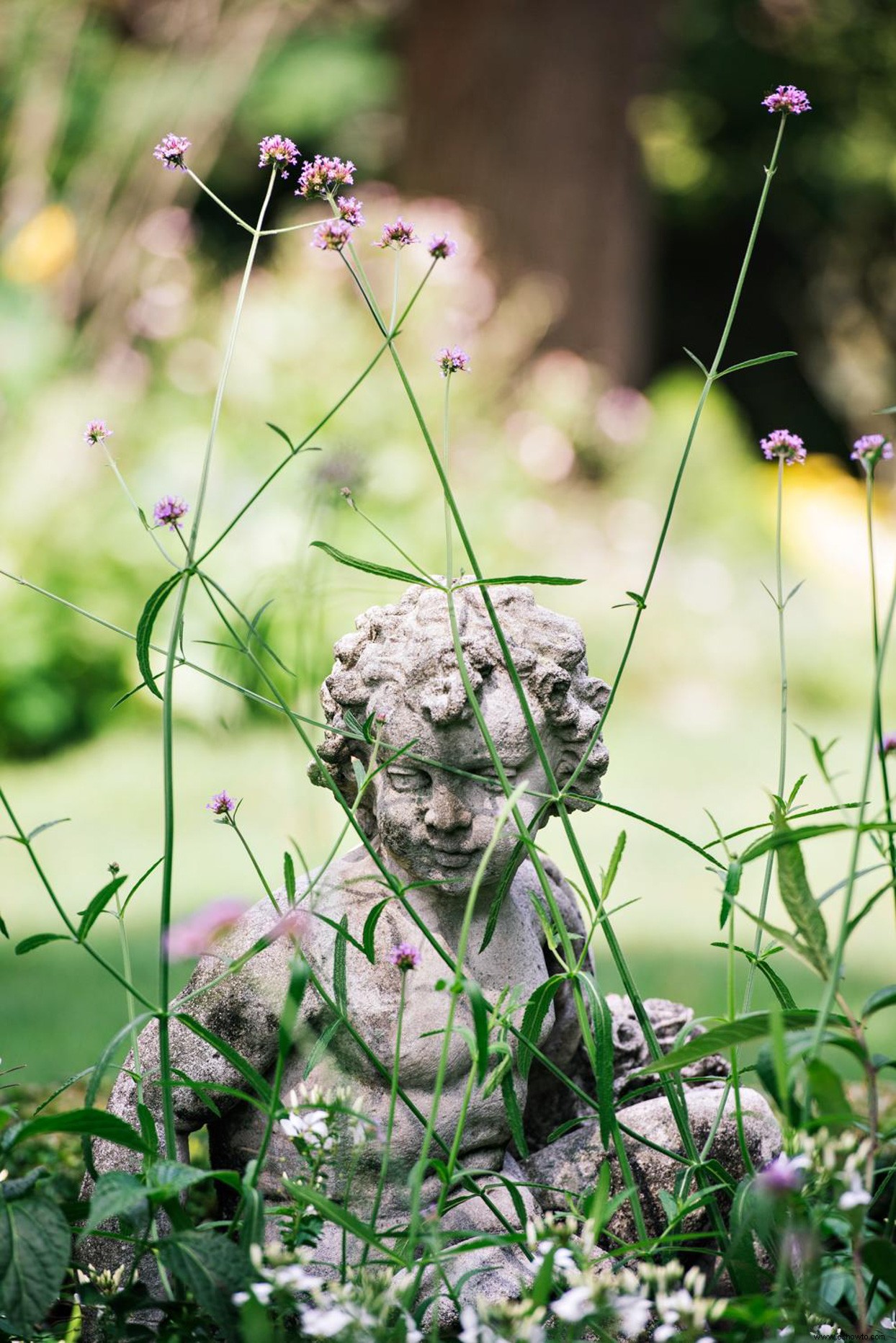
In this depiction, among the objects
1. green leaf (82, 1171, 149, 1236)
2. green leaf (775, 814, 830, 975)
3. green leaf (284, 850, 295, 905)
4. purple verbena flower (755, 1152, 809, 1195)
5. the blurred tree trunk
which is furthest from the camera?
the blurred tree trunk

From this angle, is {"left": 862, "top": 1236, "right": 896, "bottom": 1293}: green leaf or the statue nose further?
the statue nose

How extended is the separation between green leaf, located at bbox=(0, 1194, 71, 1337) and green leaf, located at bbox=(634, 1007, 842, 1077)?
58 cm

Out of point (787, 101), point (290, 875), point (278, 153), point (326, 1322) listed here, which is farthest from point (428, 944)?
point (787, 101)

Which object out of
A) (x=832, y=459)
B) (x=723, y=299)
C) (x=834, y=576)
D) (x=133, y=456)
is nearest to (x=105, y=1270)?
(x=133, y=456)

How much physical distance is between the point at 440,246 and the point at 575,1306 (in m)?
1.03

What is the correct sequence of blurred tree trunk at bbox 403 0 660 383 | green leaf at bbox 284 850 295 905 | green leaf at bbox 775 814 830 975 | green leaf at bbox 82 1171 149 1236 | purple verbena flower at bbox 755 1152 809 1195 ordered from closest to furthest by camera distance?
1. purple verbena flower at bbox 755 1152 809 1195
2. green leaf at bbox 82 1171 149 1236
3. green leaf at bbox 775 814 830 975
4. green leaf at bbox 284 850 295 905
5. blurred tree trunk at bbox 403 0 660 383

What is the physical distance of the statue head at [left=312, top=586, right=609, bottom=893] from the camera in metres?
1.67

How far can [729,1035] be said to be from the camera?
1353 millimetres

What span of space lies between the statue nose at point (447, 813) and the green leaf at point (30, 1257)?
564 millimetres

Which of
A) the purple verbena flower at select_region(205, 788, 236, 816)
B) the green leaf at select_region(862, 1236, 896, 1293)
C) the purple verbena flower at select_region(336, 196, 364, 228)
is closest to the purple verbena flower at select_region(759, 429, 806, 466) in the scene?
the purple verbena flower at select_region(336, 196, 364, 228)

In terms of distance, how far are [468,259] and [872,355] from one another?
34.9ft

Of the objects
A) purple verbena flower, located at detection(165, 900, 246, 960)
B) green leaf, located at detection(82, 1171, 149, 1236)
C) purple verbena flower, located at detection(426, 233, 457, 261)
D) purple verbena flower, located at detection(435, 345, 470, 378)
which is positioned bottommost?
green leaf, located at detection(82, 1171, 149, 1236)

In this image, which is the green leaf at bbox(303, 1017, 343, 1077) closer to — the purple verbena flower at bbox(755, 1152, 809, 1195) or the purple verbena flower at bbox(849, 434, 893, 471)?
the purple verbena flower at bbox(755, 1152, 809, 1195)

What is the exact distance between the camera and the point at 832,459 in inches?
514
